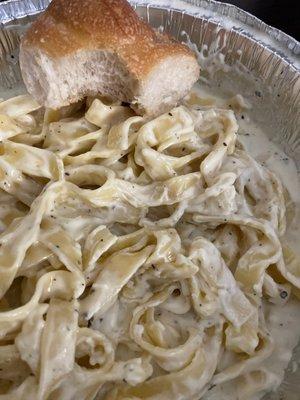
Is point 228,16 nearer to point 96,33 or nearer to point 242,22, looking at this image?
point 242,22

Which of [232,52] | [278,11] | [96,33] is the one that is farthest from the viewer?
[278,11]

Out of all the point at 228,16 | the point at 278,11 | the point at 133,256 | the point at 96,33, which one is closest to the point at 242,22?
the point at 228,16

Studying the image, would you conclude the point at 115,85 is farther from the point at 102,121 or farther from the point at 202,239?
the point at 202,239

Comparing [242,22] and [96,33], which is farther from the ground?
[96,33]

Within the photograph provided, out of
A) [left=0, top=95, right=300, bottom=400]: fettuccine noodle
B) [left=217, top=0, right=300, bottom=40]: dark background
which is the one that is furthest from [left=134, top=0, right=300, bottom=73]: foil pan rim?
[left=217, top=0, right=300, bottom=40]: dark background

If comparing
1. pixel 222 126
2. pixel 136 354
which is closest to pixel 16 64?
pixel 222 126
